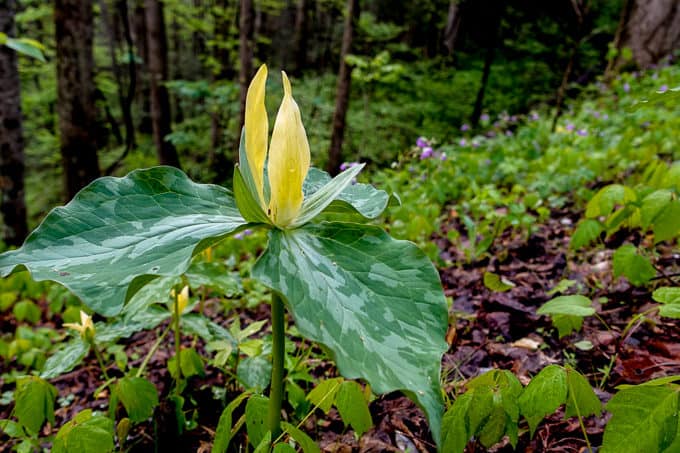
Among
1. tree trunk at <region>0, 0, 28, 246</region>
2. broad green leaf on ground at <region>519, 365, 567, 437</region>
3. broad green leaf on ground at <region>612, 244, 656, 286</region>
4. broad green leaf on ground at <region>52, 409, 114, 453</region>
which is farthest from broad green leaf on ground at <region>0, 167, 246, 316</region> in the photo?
tree trunk at <region>0, 0, 28, 246</region>

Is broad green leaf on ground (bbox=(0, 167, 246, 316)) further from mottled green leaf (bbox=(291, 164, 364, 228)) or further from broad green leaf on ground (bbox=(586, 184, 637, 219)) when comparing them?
broad green leaf on ground (bbox=(586, 184, 637, 219))

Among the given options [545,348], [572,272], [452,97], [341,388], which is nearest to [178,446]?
[341,388]

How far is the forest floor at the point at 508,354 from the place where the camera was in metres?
1.14

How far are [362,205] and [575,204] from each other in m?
2.46

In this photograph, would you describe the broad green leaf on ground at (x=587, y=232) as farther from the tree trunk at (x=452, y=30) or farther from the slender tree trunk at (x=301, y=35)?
the tree trunk at (x=452, y=30)

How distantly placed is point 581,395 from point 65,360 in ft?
4.29

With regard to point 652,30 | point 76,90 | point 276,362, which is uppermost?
point 652,30

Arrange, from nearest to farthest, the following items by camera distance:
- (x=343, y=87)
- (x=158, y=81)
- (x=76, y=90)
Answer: (x=76, y=90) < (x=343, y=87) < (x=158, y=81)

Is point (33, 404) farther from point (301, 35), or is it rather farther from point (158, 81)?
point (301, 35)

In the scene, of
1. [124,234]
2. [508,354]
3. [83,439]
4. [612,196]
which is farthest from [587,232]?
[83,439]

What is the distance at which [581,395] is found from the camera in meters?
0.83

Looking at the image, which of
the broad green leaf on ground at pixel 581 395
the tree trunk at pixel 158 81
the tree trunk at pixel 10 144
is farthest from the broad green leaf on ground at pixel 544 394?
the tree trunk at pixel 158 81

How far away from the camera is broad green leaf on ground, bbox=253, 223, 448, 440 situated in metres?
0.62

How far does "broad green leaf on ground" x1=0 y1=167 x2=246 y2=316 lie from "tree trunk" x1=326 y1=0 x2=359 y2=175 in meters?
6.21
